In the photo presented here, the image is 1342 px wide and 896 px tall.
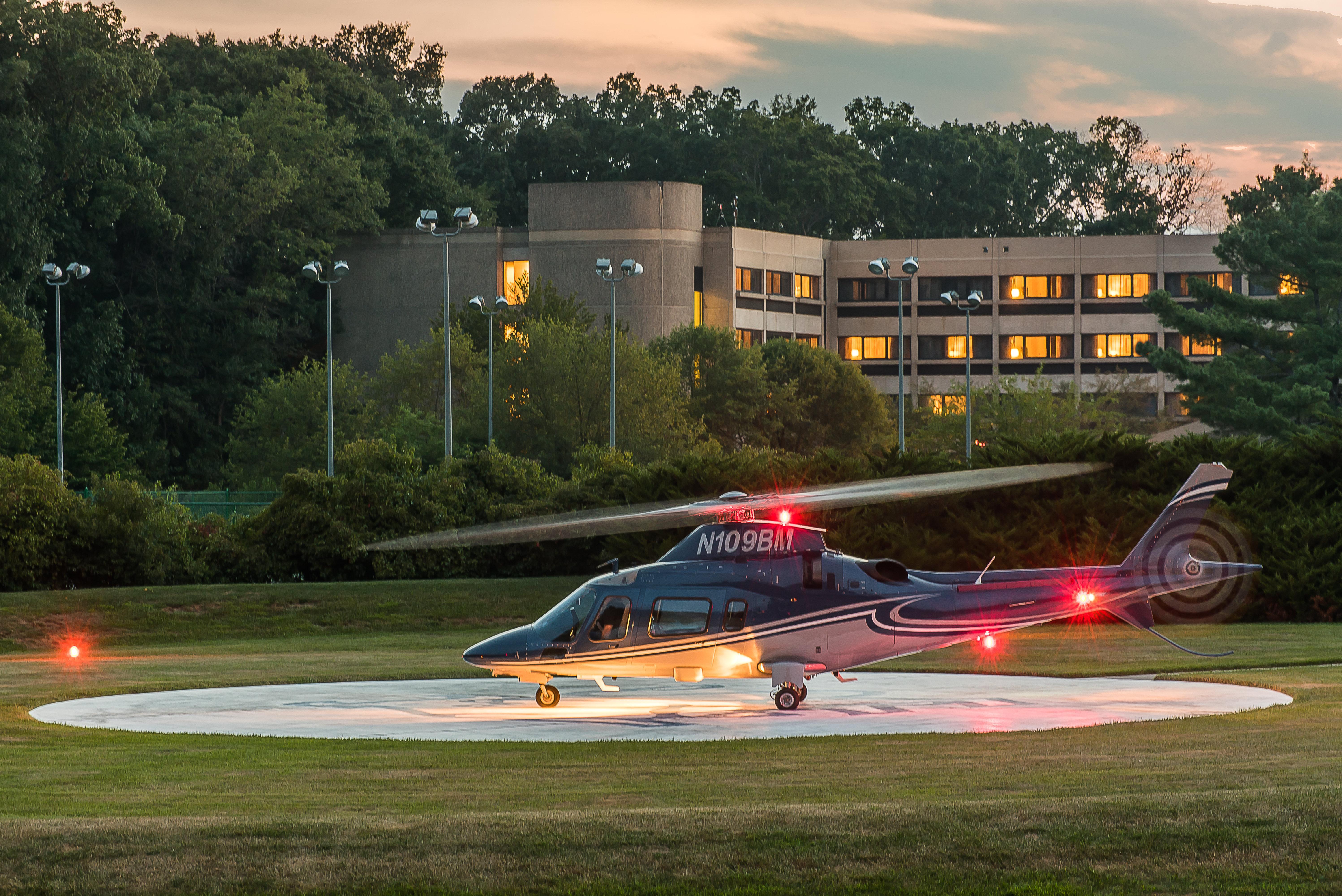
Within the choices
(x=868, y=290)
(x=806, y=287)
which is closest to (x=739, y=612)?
(x=806, y=287)

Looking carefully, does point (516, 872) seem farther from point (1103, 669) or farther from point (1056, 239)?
point (1056, 239)

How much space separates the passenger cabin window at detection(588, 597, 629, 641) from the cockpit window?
0.16m

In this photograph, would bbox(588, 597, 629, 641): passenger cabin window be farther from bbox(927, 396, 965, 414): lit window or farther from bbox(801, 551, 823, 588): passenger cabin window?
bbox(927, 396, 965, 414): lit window

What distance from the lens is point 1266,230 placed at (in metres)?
77.3

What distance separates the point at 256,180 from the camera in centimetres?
10219

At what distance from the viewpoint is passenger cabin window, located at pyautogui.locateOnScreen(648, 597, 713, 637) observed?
71.2 feet

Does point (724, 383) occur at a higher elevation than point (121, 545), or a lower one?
higher

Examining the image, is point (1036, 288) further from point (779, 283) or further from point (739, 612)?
point (739, 612)

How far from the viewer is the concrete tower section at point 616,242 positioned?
10494 cm

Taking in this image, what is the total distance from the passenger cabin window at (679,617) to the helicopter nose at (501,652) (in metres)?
1.67

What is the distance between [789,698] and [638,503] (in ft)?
78.9

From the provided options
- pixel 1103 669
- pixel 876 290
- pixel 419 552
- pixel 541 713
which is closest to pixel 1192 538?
pixel 1103 669

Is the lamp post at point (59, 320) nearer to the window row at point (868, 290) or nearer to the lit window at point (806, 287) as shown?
the lit window at point (806, 287)

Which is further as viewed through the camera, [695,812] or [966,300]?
[966,300]
